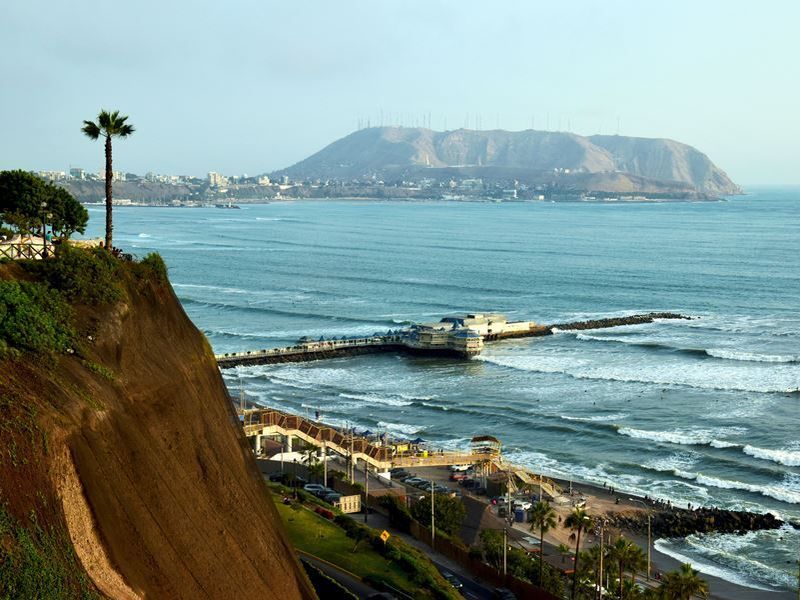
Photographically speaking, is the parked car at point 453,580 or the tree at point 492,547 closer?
the parked car at point 453,580

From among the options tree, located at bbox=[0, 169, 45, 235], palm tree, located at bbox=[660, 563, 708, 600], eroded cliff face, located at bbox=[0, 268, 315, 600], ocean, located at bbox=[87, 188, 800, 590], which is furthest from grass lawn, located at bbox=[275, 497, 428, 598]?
ocean, located at bbox=[87, 188, 800, 590]

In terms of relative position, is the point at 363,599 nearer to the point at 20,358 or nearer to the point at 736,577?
the point at 20,358

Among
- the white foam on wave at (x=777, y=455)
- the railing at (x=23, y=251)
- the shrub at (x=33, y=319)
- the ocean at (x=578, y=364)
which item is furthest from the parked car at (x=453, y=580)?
the white foam on wave at (x=777, y=455)

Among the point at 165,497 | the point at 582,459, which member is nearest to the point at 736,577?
the point at 582,459

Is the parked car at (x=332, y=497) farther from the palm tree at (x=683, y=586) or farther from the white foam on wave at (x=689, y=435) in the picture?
the white foam on wave at (x=689, y=435)

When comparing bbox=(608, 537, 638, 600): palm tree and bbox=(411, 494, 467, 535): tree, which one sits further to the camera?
bbox=(411, 494, 467, 535): tree

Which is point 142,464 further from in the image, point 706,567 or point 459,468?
point 459,468

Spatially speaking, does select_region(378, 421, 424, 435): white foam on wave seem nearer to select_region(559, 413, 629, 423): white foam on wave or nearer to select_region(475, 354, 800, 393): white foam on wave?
select_region(559, 413, 629, 423): white foam on wave
